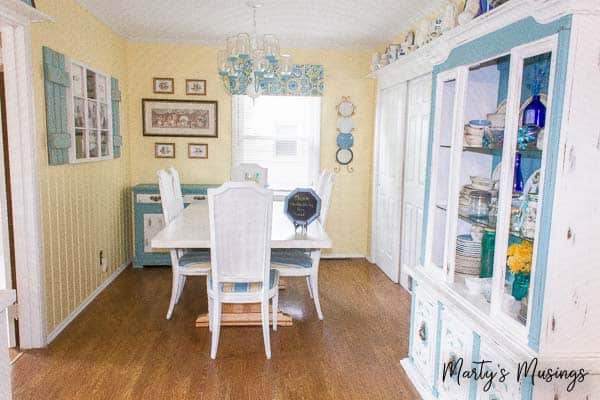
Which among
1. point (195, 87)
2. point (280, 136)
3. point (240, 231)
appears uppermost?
point (195, 87)

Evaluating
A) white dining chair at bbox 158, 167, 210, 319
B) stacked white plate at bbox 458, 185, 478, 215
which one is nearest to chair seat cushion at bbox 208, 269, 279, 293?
white dining chair at bbox 158, 167, 210, 319

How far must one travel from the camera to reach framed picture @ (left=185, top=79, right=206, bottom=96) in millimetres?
5145

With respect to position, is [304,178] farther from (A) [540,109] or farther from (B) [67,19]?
(A) [540,109]

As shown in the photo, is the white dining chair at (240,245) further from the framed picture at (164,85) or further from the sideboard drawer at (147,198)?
the framed picture at (164,85)

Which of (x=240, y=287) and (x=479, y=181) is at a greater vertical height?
(x=479, y=181)

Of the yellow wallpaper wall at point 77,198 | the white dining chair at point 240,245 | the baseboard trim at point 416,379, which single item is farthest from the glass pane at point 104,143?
the baseboard trim at point 416,379

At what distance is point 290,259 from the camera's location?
3531 mm

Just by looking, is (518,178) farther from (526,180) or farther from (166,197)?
(166,197)

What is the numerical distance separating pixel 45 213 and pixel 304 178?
114 inches

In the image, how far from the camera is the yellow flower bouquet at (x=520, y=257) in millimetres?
1849

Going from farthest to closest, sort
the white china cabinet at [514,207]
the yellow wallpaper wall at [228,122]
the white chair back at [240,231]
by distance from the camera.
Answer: the yellow wallpaper wall at [228,122], the white chair back at [240,231], the white china cabinet at [514,207]

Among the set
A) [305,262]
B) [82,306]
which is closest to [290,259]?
[305,262]

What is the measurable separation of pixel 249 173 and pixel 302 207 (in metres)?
1.87

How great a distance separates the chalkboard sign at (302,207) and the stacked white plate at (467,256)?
3.62ft
